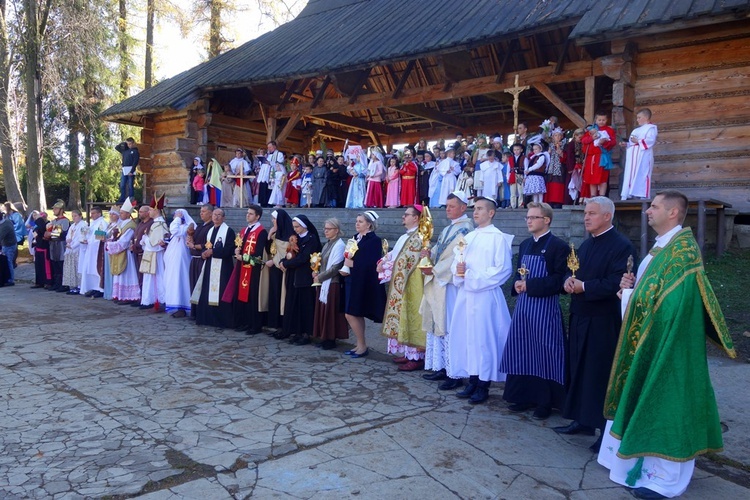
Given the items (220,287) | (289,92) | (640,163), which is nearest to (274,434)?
(220,287)

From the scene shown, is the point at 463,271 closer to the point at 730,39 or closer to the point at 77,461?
the point at 77,461

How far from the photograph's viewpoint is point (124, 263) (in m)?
10.7

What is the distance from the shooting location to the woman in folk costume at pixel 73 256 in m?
12.1

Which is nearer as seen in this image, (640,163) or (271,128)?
(640,163)

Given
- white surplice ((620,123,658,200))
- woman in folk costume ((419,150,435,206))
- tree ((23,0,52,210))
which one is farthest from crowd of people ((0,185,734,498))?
tree ((23,0,52,210))

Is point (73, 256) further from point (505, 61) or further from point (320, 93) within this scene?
point (505, 61)

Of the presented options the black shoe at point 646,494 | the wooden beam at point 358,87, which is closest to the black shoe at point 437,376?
the black shoe at point 646,494

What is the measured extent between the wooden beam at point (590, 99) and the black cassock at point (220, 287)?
6.90 meters

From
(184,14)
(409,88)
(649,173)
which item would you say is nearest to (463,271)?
(649,173)

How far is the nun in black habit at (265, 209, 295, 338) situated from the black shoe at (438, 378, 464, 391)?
2857mm

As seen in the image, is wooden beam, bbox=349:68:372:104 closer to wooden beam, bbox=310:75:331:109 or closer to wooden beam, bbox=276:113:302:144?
wooden beam, bbox=310:75:331:109

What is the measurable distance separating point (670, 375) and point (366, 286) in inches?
154

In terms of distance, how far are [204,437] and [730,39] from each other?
30.7 feet

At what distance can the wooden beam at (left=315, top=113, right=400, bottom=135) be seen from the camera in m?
16.8
